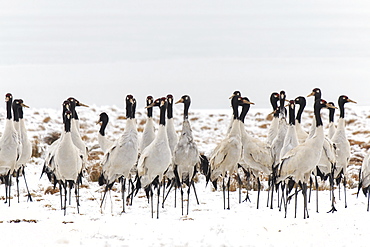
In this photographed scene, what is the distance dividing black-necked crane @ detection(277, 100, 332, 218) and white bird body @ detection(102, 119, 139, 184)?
123 inches

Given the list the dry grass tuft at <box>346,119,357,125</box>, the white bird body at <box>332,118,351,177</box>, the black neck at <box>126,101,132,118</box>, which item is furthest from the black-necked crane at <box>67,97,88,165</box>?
the dry grass tuft at <box>346,119,357,125</box>

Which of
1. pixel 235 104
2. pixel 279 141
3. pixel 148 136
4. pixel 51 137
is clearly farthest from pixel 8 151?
pixel 51 137

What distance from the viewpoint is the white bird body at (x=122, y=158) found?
11062 mm

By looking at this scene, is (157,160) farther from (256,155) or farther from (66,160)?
(256,155)

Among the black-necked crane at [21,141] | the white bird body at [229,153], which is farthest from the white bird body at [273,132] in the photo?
the black-necked crane at [21,141]

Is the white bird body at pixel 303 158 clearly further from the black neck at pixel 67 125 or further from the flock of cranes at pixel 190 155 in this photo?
the black neck at pixel 67 125

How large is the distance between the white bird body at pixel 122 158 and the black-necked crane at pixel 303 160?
3113 mm

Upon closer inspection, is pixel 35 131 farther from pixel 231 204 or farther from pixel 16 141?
pixel 231 204

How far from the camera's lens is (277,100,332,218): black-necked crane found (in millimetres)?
9742

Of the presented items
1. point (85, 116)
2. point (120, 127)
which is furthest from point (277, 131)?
point (85, 116)

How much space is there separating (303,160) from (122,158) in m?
3.73

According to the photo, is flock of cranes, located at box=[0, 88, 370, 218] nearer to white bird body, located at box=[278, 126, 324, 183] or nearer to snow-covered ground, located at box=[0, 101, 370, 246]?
white bird body, located at box=[278, 126, 324, 183]

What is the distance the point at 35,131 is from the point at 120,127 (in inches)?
231

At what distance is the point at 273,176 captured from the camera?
37.4 ft
